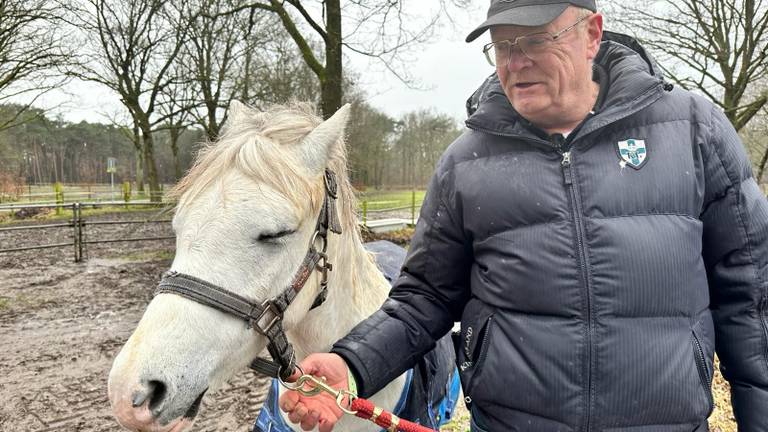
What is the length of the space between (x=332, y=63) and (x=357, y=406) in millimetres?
7773

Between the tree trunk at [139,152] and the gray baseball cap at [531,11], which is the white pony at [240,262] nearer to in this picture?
the gray baseball cap at [531,11]

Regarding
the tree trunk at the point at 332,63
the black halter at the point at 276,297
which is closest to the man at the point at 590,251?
the black halter at the point at 276,297

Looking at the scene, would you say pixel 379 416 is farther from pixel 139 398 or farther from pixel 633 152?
pixel 633 152

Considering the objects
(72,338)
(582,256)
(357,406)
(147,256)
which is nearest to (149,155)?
(147,256)

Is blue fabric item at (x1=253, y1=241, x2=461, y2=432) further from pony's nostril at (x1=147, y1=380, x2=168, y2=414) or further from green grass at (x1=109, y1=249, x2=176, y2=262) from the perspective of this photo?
green grass at (x1=109, y1=249, x2=176, y2=262)

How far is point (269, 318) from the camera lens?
57.4 inches

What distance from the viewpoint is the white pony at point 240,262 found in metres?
1.19

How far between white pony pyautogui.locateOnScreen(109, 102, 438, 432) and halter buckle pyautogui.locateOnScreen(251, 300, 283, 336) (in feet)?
0.08

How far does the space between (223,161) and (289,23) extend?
308 inches

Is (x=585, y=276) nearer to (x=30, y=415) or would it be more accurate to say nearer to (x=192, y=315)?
(x=192, y=315)

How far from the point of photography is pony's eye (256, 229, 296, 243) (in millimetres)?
1427

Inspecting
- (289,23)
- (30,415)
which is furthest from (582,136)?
(289,23)

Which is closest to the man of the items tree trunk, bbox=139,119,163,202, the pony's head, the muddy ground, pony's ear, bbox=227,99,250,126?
the pony's head

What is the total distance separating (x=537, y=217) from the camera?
130 centimetres
